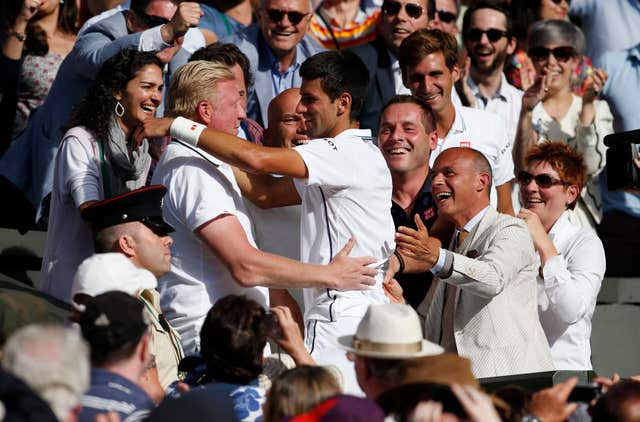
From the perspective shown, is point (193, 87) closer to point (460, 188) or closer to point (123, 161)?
point (123, 161)

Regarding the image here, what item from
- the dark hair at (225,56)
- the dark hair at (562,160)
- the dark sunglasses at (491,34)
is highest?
the dark hair at (225,56)

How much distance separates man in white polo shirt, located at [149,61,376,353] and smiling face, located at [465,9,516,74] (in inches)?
133

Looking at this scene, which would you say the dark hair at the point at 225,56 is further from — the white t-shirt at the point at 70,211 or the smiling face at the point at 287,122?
the white t-shirt at the point at 70,211

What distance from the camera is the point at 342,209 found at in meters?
6.05

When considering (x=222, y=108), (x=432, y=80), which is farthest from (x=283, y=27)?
(x=222, y=108)

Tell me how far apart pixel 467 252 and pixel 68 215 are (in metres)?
2.13

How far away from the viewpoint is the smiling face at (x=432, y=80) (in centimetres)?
799

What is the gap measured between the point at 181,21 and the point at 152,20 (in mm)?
678

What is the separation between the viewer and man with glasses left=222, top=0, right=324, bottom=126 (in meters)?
8.54

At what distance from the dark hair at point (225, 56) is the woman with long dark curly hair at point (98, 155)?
0.49 metres

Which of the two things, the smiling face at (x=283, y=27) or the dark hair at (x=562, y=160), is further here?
the smiling face at (x=283, y=27)

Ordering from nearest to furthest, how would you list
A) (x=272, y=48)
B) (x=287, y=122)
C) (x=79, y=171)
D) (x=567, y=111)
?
(x=79, y=171) < (x=287, y=122) < (x=272, y=48) < (x=567, y=111)

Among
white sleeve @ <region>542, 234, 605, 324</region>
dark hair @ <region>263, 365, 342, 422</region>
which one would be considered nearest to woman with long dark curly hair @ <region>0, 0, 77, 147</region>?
white sleeve @ <region>542, 234, 605, 324</region>

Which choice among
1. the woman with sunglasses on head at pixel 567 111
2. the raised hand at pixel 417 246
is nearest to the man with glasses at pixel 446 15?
the woman with sunglasses on head at pixel 567 111
